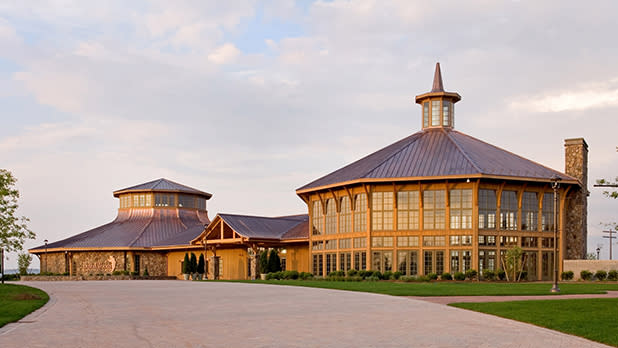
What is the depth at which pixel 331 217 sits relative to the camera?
170 ft

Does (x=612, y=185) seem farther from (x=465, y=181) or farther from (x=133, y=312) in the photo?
(x=465, y=181)

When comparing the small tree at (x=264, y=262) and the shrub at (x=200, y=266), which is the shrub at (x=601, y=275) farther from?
the shrub at (x=200, y=266)

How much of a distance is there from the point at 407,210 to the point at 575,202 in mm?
13540

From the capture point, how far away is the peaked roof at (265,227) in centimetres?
5562

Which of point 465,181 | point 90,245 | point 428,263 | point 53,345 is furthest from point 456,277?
point 90,245

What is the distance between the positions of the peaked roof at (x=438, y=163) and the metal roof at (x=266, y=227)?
18.4ft

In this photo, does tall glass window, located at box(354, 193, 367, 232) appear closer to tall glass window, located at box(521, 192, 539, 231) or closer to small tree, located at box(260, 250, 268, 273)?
small tree, located at box(260, 250, 268, 273)

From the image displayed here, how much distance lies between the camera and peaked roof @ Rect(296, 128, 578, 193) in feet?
148

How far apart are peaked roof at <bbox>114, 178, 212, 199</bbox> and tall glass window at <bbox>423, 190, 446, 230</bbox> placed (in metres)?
41.6

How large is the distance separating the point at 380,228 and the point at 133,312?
103 ft

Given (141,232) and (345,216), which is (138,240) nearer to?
(141,232)

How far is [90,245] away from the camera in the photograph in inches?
2768

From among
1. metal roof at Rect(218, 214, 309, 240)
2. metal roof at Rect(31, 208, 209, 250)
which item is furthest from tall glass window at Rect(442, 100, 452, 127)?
metal roof at Rect(31, 208, 209, 250)

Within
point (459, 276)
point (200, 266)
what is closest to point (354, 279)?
point (459, 276)
